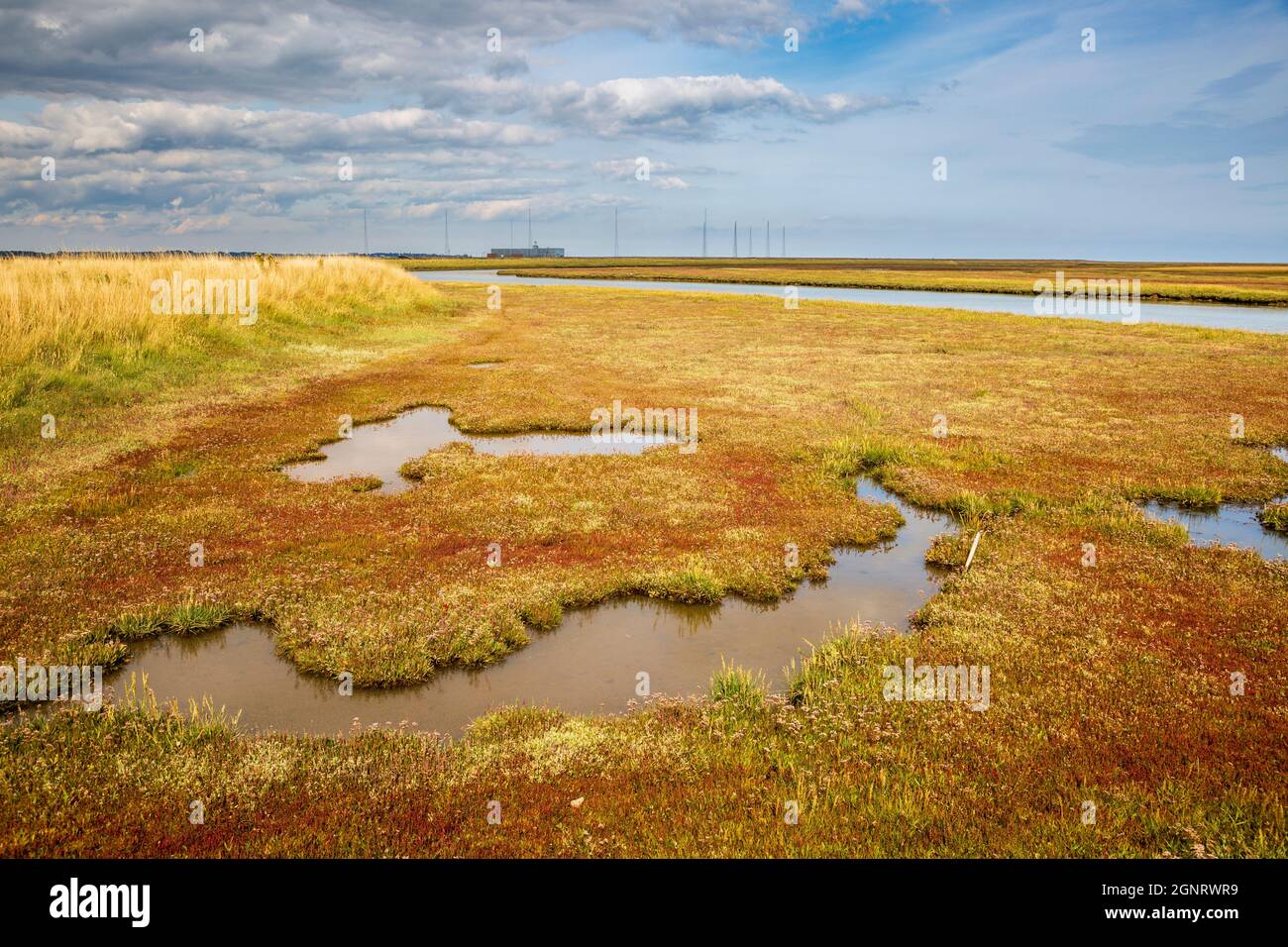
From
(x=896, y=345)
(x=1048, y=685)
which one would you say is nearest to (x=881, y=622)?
(x=1048, y=685)

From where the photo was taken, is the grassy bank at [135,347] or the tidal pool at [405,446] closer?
the tidal pool at [405,446]

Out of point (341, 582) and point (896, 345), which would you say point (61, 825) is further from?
point (896, 345)

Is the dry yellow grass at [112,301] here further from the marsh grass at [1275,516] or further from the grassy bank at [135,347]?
the marsh grass at [1275,516]

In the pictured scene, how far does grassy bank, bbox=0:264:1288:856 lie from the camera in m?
6.43

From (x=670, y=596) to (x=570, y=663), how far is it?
2520mm

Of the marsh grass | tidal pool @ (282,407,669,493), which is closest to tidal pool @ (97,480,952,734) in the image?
tidal pool @ (282,407,669,493)

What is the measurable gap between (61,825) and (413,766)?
9.38 ft

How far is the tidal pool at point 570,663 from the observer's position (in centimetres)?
865

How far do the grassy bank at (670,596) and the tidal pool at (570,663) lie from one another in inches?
14.9

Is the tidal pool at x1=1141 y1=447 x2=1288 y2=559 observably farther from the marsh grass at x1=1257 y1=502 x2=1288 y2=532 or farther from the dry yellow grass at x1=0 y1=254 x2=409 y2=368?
the dry yellow grass at x1=0 y1=254 x2=409 y2=368

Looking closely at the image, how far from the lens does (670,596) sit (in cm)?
1183

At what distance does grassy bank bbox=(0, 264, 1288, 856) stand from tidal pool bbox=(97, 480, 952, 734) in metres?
0.38

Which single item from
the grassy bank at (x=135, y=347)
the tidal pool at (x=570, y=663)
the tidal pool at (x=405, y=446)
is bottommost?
the tidal pool at (x=570, y=663)

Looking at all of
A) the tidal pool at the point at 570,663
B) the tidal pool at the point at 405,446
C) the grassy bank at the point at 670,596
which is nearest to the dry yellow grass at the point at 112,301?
the grassy bank at the point at 670,596
